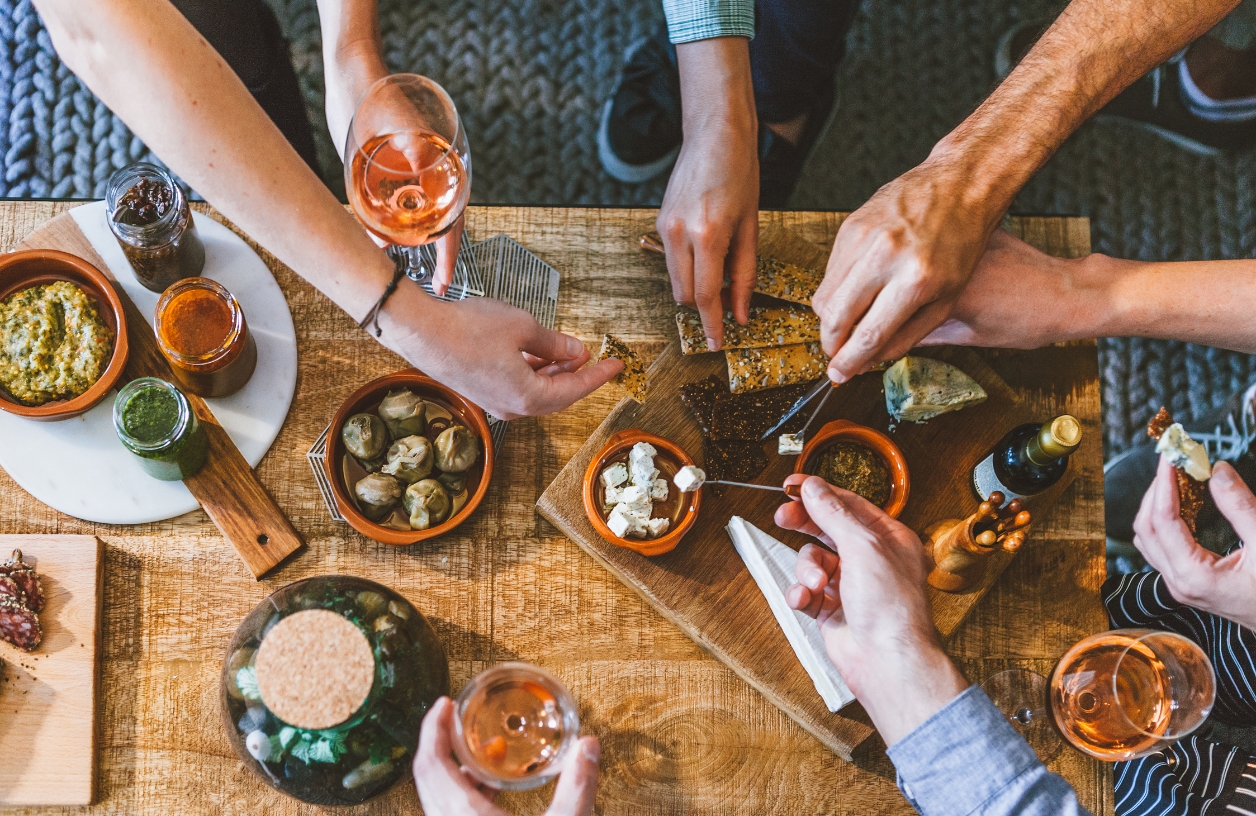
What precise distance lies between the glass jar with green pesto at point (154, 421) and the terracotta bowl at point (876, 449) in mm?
995

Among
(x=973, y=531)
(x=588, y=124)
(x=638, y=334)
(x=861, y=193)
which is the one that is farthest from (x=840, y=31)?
(x=973, y=531)

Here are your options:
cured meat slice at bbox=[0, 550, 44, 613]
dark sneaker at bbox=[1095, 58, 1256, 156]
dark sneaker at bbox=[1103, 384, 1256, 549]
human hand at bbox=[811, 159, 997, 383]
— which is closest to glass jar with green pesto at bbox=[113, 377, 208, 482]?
cured meat slice at bbox=[0, 550, 44, 613]

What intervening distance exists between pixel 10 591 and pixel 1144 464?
2.23 metres

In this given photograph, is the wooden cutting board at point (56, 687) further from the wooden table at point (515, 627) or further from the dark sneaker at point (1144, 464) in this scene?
the dark sneaker at point (1144, 464)

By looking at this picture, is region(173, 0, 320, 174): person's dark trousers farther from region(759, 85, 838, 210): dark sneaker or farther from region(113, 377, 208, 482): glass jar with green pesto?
region(759, 85, 838, 210): dark sneaker

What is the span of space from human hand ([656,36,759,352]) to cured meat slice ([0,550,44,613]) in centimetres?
116

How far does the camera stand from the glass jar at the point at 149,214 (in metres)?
1.41

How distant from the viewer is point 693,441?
1.54 m

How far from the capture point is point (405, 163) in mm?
1268

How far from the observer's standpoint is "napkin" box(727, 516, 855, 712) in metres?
1.43

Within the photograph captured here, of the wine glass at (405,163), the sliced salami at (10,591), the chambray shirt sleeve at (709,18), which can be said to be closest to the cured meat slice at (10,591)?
the sliced salami at (10,591)

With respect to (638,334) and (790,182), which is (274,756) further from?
(790,182)

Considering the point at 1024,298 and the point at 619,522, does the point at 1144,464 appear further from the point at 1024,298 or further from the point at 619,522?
the point at 619,522

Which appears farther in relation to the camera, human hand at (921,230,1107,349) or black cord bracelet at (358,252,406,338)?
human hand at (921,230,1107,349)
